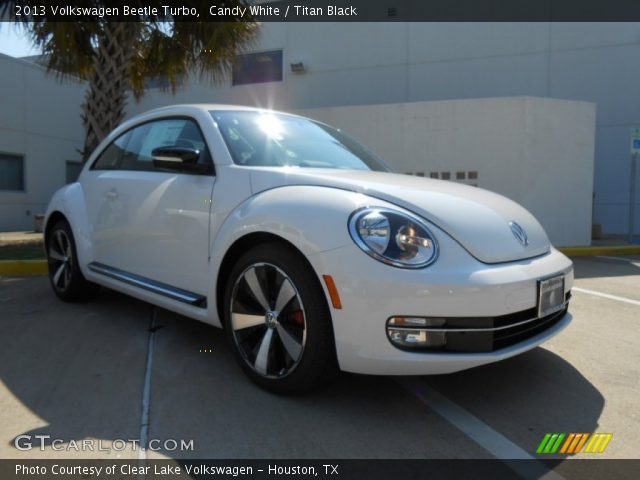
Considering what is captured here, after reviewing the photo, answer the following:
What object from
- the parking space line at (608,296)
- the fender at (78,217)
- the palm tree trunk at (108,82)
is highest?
the palm tree trunk at (108,82)

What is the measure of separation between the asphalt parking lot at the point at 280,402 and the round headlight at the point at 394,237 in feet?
2.55

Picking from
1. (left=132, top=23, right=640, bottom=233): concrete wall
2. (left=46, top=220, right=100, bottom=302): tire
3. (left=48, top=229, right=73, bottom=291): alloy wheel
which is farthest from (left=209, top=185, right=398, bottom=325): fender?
(left=132, top=23, right=640, bottom=233): concrete wall

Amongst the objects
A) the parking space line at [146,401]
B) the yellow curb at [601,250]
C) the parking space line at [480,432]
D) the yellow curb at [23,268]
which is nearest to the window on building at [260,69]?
the yellow curb at [601,250]

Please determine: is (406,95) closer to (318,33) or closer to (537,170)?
(318,33)

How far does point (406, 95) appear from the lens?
1250 centimetres

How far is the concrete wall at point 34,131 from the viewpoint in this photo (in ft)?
42.8

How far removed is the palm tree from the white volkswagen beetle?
535 centimetres

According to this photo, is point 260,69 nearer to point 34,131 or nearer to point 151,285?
point 34,131

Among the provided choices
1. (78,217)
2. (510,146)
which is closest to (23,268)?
(78,217)

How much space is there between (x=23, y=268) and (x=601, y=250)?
29.0 ft

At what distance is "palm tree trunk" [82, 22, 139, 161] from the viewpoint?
8.15m

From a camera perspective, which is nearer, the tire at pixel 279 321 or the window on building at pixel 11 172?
the tire at pixel 279 321

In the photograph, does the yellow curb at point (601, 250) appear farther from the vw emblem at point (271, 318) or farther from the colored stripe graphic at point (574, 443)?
the vw emblem at point (271, 318)

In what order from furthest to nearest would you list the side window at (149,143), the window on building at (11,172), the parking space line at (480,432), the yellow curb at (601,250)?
the window on building at (11,172) → the yellow curb at (601,250) → the side window at (149,143) → the parking space line at (480,432)
